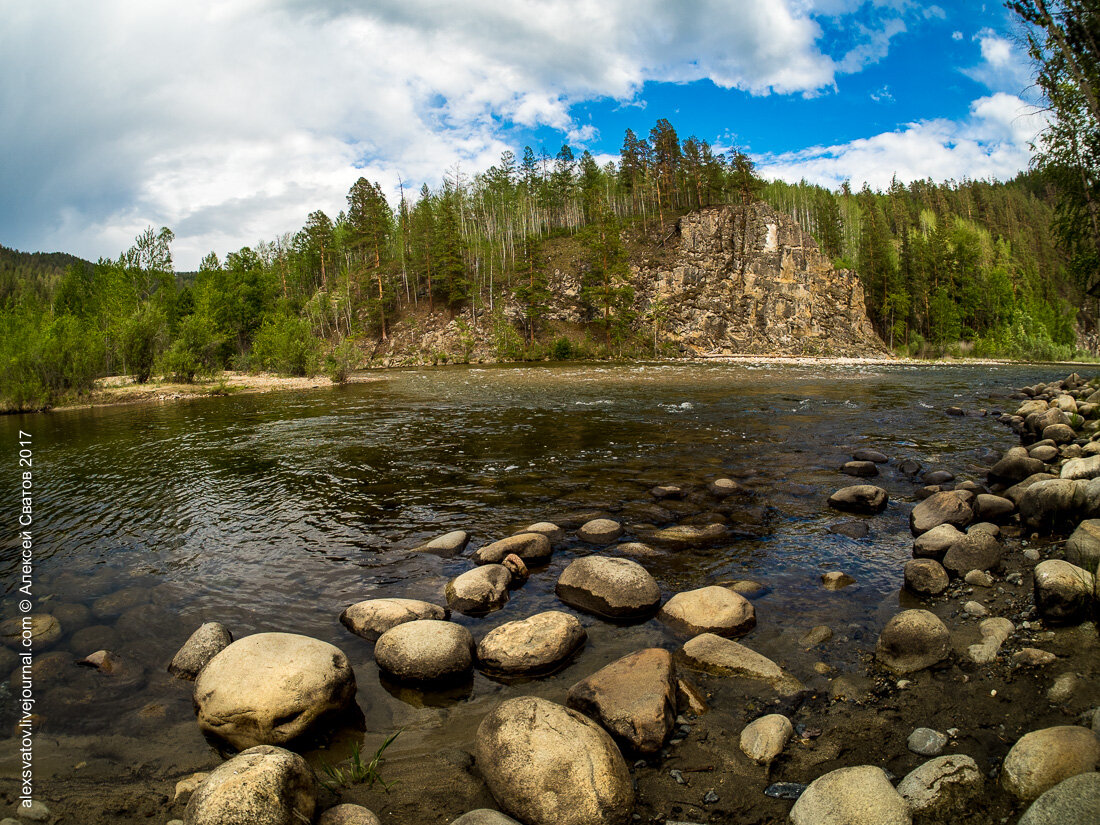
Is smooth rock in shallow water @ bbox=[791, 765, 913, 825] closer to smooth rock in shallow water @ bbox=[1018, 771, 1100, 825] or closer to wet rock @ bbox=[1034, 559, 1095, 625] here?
smooth rock in shallow water @ bbox=[1018, 771, 1100, 825]

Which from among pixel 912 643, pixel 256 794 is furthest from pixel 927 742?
pixel 256 794

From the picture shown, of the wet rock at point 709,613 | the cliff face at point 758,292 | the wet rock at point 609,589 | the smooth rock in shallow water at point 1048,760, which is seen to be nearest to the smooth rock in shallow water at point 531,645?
the wet rock at point 609,589

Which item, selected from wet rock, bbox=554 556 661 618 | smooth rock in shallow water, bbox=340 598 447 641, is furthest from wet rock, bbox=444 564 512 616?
wet rock, bbox=554 556 661 618

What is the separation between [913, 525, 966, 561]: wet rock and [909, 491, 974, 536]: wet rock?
80cm

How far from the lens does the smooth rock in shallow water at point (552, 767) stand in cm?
336

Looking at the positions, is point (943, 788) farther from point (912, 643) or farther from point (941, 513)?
point (941, 513)

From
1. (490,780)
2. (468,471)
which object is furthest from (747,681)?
(468,471)

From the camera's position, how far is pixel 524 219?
322ft

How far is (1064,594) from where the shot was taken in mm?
4961

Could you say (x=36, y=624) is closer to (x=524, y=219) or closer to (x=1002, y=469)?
(x=1002, y=469)

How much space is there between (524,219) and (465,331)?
107ft

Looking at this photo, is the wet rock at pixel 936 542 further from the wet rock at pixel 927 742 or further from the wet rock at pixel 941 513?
the wet rock at pixel 927 742

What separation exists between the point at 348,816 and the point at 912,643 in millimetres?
5039

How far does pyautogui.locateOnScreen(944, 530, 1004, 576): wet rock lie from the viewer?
652 cm
